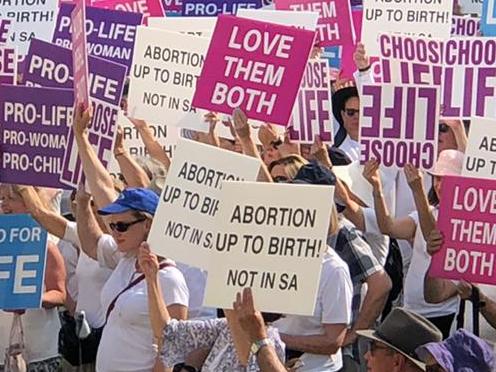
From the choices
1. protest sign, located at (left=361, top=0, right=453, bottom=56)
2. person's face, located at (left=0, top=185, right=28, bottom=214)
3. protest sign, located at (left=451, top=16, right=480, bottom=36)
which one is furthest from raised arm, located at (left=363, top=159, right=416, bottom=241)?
protest sign, located at (left=451, top=16, right=480, bottom=36)

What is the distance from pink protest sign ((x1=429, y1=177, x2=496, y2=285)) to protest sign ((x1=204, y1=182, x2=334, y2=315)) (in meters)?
1.13

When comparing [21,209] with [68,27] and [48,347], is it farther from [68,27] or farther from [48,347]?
[68,27]

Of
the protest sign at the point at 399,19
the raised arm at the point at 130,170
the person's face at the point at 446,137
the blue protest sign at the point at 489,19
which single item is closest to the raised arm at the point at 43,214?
the raised arm at the point at 130,170

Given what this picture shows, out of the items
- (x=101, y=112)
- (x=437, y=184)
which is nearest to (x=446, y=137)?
(x=437, y=184)

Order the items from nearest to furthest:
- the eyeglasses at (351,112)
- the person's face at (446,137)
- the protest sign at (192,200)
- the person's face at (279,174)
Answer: the protest sign at (192,200) → the person's face at (279,174) → the person's face at (446,137) → the eyeglasses at (351,112)

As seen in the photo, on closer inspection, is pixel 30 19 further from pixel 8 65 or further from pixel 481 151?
pixel 481 151

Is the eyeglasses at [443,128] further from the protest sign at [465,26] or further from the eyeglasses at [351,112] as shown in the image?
the protest sign at [465,26]

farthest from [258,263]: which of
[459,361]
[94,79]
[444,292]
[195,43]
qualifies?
[195,43]

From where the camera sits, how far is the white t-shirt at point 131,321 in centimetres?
616

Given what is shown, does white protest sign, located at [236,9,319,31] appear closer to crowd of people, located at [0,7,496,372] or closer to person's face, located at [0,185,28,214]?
crowd of people, located at [0,7,496,372]

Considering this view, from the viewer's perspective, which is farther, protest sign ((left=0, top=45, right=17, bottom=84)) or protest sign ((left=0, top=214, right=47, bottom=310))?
protest sign ((left=0, top=45, right=17, bottom=84))

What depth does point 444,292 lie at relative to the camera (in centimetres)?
697

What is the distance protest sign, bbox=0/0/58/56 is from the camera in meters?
9.96

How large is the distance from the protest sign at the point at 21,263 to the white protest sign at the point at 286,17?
2.51 meters
